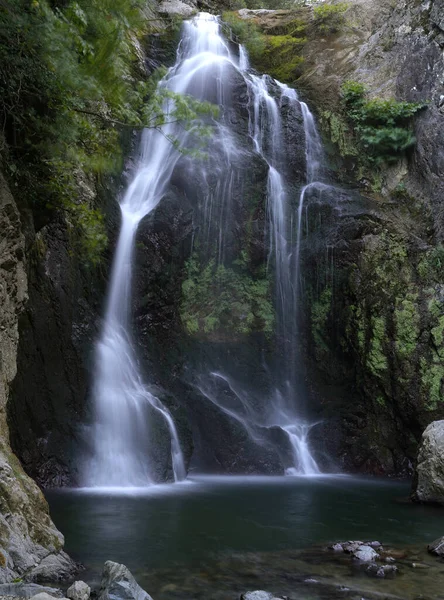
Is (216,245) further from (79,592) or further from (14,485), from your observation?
(79,592)

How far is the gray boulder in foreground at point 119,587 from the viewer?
4199 millimetres

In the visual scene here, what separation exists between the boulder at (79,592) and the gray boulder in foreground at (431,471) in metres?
6.59

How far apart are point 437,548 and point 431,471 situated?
10.2 feet

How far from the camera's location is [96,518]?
25.0 ft

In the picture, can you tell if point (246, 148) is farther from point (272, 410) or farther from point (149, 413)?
point (149, 413)

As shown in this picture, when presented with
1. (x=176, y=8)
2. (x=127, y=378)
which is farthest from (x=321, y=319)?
(x=176, y=8)

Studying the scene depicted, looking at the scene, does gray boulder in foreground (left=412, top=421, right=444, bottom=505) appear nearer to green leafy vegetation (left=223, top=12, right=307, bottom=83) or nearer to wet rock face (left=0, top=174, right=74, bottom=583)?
wet rock face (left=0, top=174, right=74, bottom=583)

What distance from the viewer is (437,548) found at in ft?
21.1

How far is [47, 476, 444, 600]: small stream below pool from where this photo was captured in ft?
17.5

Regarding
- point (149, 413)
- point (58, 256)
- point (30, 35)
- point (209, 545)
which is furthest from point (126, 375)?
point (30, 35)

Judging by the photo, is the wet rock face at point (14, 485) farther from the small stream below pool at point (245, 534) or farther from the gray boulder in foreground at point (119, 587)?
the gray boulder in foreground at point (119, 587)

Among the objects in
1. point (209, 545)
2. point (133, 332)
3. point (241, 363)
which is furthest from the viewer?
point (241, 363)

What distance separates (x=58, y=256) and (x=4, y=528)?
6.89 metres

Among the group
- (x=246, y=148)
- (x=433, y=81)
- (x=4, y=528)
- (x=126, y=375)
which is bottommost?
(x=4, y=528)
